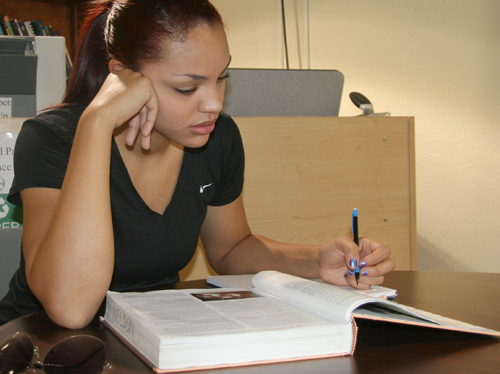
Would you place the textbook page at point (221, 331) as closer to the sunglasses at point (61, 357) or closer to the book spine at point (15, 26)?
the sunglasses at point (61, 357)

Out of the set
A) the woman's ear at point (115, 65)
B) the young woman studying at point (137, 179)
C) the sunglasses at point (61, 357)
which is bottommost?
the sunglasses at point (61, 357)

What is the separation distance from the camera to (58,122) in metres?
0.92

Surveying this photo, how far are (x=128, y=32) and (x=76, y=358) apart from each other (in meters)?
0.65

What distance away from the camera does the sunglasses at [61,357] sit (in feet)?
1.48

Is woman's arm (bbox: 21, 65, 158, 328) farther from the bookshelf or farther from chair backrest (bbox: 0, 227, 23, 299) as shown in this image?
the bookshelf

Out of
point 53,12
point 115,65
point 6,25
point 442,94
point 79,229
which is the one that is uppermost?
point 53,12

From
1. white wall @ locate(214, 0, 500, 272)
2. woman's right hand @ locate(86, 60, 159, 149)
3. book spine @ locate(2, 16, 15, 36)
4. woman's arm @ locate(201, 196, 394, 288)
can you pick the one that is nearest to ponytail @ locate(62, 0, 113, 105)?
woman's right hand @ locate(86, 60, 159, 149)

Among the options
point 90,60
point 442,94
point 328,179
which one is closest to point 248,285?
point 90,60

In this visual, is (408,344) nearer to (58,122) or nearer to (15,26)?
(58,122)

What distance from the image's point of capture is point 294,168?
1.52 meters

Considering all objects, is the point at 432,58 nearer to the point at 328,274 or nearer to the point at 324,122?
the point at 324,122

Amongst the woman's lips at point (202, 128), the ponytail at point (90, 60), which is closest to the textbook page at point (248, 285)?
the woman's lips at point (202, 128)

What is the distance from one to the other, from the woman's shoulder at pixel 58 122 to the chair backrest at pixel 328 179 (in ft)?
1.97

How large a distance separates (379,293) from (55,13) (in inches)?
129
